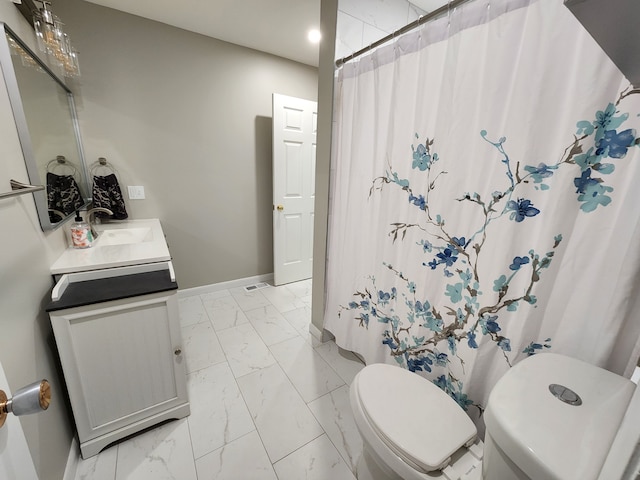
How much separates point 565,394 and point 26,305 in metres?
1.67

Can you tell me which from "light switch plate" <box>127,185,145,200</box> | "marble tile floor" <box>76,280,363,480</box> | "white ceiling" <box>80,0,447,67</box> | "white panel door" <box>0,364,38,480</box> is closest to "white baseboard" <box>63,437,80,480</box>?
"marble tile floor" <box>76,280,363,480</box>

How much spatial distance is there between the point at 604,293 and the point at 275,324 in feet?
6.61

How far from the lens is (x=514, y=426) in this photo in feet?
1.79

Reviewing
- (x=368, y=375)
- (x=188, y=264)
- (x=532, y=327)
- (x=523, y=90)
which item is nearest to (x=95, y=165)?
(x=188, y=264)

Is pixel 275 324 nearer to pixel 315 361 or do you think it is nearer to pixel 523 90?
pixel 315 361

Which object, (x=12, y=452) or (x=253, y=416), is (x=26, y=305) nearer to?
(x=12, y=452)

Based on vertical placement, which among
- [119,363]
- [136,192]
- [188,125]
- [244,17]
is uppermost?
[244,17]

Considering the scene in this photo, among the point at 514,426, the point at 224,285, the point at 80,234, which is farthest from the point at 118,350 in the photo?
the point at 224,285

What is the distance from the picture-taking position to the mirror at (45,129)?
1.00 metres

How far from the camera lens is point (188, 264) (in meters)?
2.60

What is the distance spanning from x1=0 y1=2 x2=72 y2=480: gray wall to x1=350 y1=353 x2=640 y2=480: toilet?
114cm

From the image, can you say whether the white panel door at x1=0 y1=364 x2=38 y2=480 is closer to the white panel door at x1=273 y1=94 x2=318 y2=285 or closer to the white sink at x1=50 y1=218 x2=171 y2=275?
the white sink at x1=50 y1=218 x2=171 y2=275

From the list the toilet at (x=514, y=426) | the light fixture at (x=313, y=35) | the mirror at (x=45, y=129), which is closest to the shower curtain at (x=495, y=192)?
the toilet at (x=514, y=426)

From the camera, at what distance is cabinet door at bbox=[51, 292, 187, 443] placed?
1071 millimetres
